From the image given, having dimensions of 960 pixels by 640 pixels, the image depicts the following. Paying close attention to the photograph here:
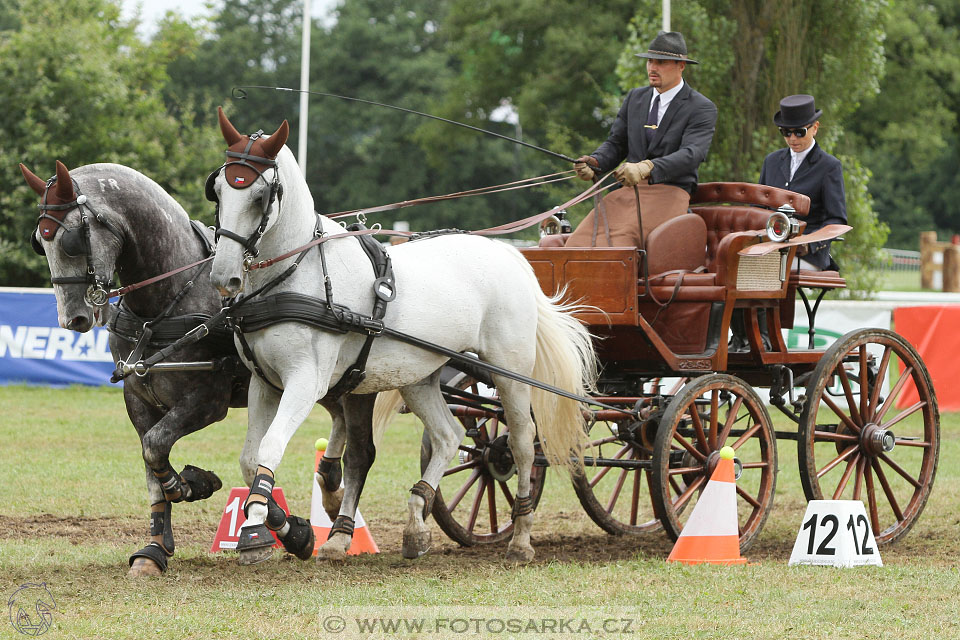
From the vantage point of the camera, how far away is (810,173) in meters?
7.39

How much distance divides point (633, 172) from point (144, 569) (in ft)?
9.98

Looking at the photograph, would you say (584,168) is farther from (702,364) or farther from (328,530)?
(328,530)

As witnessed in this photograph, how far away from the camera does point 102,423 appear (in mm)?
12273

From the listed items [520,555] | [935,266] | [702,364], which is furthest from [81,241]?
[935,266]

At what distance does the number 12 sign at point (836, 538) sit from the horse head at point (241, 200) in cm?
294

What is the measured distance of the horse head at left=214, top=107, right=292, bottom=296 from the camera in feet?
16.4

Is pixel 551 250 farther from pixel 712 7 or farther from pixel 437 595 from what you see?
pixel 712 7

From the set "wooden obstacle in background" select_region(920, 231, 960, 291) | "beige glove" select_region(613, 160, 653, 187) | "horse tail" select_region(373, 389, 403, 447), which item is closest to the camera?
"beige glove" select_region(613, 160, 653, 187)

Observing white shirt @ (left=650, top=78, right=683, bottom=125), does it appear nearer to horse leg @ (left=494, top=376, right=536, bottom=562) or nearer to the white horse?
the white horse

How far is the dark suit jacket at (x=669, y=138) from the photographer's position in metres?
6.57

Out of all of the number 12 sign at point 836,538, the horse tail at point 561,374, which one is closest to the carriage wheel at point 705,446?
the number 12 sign at point 836,538

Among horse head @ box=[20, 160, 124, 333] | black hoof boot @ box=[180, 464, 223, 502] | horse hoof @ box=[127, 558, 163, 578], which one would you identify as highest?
horse head @ box=[20, 160, 124, 333]

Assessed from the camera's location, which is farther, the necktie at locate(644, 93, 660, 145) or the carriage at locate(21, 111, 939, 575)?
the necktie at locate(644, 93, 660, 145)

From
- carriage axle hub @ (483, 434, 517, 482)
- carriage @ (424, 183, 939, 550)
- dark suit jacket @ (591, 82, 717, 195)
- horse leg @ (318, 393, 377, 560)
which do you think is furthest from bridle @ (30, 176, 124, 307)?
dark suit jacket @ (591, 82, 717, 195)
